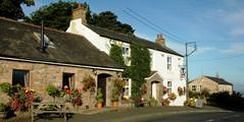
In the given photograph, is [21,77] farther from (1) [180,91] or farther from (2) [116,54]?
(1) [180,91]

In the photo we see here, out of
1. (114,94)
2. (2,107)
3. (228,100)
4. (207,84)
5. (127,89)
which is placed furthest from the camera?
(207,84)

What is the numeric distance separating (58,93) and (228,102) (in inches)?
1199

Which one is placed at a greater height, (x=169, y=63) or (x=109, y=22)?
(x=109, y=22)

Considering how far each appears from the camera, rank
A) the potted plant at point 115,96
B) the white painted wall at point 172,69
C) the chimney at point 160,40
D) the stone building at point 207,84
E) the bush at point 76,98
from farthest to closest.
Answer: the stone building at point 207,84, the chimney at point 160,40, the white painted wall at point 172,69, the potted plant at point 115,96, the bush at point 76,98

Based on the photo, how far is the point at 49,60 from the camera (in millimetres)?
25469

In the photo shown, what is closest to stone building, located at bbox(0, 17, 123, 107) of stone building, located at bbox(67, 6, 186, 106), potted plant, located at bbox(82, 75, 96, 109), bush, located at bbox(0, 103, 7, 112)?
potted plant, located at bbox(82, 75, 96, 109)

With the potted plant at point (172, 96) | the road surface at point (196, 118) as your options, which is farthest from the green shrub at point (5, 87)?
the potted plant at point (172, 96)

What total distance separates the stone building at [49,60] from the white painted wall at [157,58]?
2.92 ft

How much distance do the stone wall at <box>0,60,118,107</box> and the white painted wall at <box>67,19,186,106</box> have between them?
5278mm

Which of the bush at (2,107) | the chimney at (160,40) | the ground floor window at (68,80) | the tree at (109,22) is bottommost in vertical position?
the bush at (2,107)

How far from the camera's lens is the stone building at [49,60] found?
23984 mm

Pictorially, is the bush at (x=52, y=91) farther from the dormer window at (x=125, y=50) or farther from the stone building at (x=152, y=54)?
the dormer window at (x=125, y=50)

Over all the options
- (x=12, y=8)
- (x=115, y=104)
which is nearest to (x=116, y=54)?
(x=115, y=104)

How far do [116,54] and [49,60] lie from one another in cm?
927
